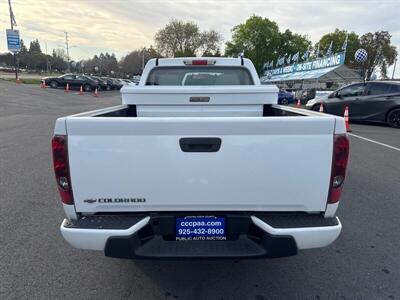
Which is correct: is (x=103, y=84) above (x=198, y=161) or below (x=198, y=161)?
below

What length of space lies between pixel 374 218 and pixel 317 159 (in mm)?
2626

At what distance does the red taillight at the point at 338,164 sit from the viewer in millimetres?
2430

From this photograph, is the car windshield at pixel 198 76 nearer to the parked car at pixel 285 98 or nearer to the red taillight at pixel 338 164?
the red taillight at pixel 338 164

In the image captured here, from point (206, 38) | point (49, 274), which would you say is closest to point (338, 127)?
point (49, 274)

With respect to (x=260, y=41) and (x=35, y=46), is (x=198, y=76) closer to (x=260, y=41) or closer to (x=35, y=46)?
(x=260, y=41)

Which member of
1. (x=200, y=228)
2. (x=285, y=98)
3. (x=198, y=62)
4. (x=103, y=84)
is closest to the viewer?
(x=200, y=228)

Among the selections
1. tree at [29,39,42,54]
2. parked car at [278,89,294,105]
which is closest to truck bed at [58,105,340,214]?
parked car at [278,89,294,105]

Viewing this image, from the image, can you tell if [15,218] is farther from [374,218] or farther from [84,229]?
[374,218]

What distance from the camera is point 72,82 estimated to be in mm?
36938

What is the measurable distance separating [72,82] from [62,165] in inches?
1482

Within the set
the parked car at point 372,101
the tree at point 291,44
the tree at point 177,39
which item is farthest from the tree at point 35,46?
the parked car at point 372,101

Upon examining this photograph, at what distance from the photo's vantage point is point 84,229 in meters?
2.46

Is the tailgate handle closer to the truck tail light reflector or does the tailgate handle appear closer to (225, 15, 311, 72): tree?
the truck tail light reflector

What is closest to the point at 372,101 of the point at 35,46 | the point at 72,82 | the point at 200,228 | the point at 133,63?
the point at 200,228
